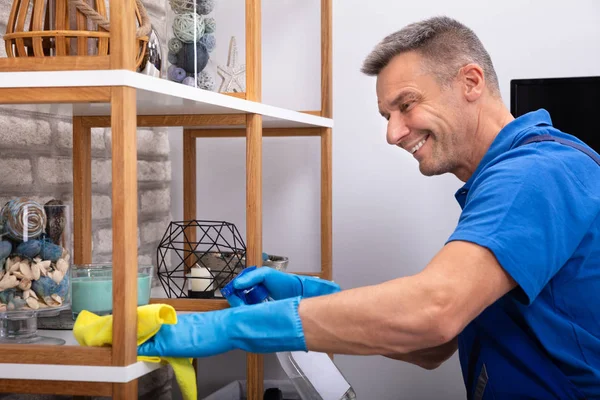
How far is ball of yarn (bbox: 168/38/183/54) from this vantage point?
1.55 m

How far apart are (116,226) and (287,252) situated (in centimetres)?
146

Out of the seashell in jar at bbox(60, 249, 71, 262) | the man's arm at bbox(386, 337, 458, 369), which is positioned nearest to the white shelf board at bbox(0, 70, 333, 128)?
the seashell in jar at bbox(60, 249, 71, 262)

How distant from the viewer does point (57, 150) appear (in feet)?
6.01

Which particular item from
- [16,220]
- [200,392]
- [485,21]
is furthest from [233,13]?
[200,392]

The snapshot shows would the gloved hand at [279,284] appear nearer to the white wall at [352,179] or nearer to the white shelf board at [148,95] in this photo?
the white shelf board at [148,95]

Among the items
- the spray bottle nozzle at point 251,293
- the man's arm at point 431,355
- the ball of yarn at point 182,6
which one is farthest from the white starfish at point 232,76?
the man's arm at point 431,355

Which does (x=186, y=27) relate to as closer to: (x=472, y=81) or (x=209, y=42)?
(x=209, y=42)

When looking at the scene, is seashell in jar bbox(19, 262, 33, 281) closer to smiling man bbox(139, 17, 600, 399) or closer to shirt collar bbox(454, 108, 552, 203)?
smiling man bbox(139, 17, 600, 399)

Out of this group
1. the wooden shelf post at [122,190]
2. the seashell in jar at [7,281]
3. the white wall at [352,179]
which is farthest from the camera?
the white wall at [352,179]

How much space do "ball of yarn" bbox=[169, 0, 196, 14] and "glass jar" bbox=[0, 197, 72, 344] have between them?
0.51m

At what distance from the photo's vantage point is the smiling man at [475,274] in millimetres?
1167

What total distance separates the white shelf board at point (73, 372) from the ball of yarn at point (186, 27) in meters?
0.69

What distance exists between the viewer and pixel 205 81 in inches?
61.7

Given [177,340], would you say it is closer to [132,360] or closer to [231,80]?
[132,360]
